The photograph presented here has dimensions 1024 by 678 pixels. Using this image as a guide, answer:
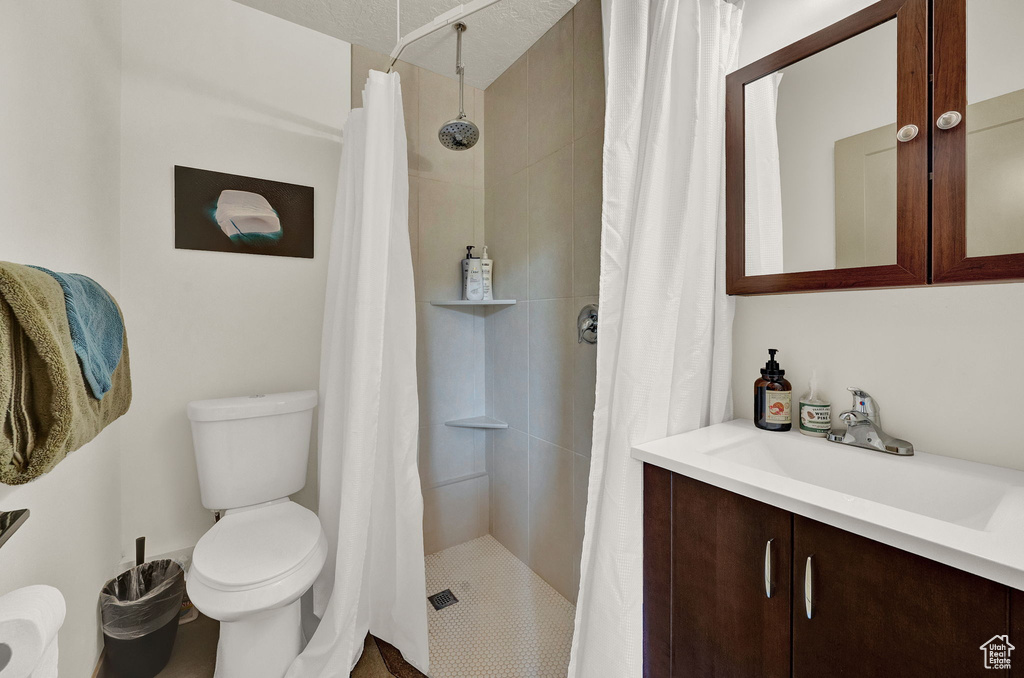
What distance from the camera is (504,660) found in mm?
1437

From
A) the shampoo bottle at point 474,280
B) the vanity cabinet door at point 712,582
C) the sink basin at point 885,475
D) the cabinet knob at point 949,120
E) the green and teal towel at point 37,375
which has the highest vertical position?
the cabinet knob at point 949,120

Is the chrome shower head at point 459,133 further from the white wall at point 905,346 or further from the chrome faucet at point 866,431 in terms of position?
the chrome faucet at point 866,431

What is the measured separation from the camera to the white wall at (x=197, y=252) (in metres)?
1.55

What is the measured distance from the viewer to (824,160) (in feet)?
3.49

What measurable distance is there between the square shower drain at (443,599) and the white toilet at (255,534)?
53 centimetres

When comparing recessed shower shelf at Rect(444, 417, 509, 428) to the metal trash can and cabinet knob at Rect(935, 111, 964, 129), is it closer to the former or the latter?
the metal trash can

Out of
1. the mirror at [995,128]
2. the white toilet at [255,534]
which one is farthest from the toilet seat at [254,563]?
the mirror at [995,128]

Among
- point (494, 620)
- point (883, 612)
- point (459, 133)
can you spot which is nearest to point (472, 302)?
point (459, 133)

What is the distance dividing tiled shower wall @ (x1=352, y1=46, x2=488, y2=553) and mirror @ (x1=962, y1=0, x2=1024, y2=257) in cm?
179

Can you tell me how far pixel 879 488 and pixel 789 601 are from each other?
0.36m

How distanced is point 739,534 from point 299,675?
4.41 ft

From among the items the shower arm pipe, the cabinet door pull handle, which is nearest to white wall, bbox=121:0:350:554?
the shower arm pipe

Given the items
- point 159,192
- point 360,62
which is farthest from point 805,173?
point 159,192

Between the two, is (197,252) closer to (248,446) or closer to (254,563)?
(248,446)
